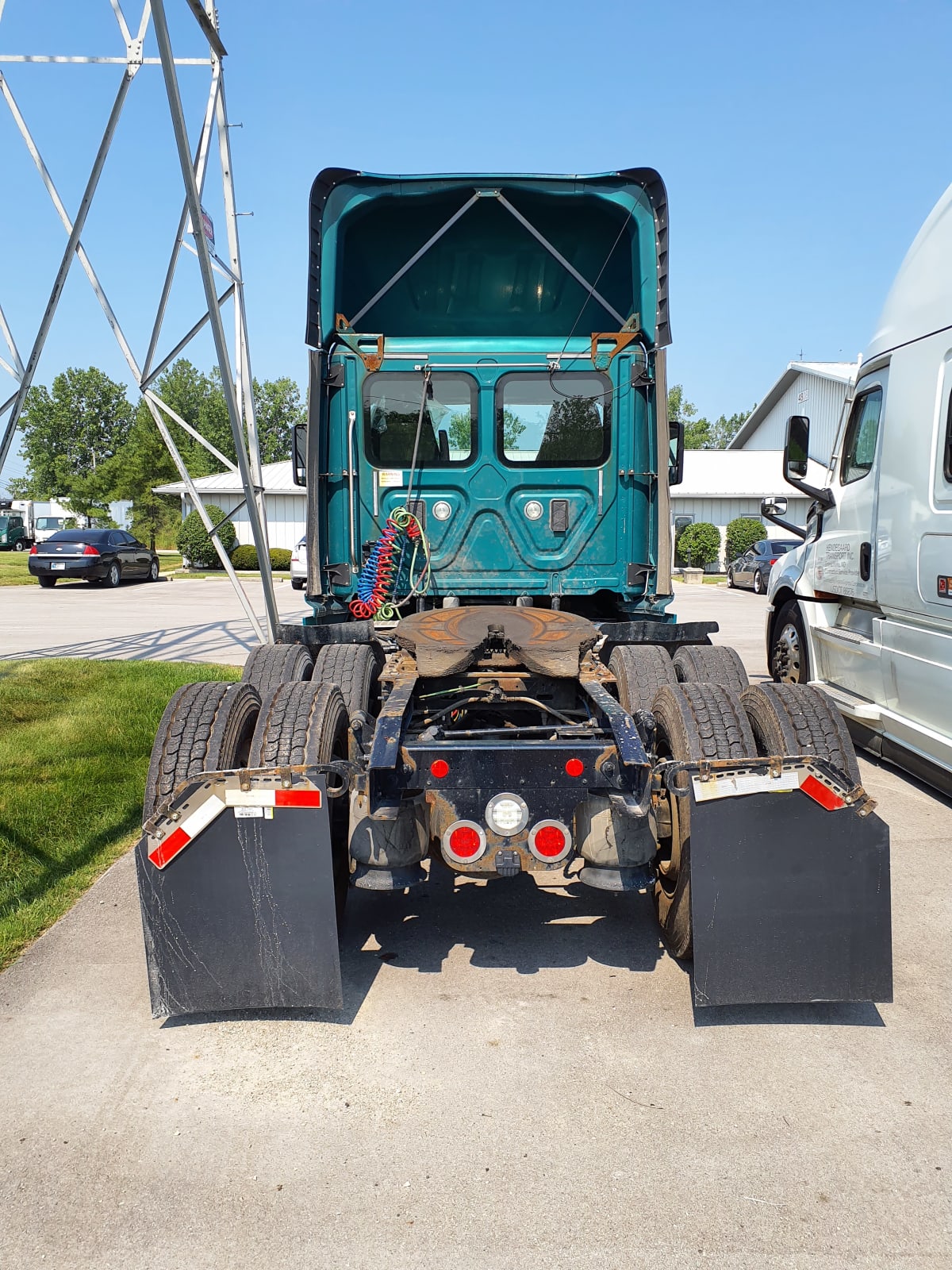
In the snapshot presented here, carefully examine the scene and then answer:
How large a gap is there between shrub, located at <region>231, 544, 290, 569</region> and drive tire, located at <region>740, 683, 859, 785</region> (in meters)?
31.4

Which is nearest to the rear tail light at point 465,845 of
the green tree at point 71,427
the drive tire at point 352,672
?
the drive tire at point 352,672

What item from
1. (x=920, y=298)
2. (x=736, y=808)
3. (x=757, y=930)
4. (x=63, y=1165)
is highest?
(x=920, y=298)

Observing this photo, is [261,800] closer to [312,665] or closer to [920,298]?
[312,665]

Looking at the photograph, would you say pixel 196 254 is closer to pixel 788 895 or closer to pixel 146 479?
pixel 788 895

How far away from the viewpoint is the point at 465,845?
351 cm

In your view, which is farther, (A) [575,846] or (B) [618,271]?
(B) [618,271]

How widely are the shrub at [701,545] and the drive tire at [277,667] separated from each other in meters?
29.0

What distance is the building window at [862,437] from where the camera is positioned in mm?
6733

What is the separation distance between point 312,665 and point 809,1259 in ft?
12.0

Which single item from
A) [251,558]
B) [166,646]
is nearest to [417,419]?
[166,646]

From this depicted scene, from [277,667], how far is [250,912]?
86.3 inches

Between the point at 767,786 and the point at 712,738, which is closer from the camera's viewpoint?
the point at 767,786

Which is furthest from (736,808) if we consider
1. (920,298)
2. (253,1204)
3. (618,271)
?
(618,271)

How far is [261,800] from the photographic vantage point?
328 cm
